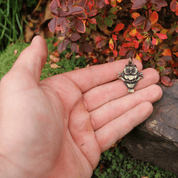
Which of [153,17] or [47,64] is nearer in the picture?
[153,17]

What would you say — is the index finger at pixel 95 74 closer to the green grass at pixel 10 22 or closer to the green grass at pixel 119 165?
the green grass at pixel 119 165

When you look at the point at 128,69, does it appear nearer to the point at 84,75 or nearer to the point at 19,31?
the point at 84,75

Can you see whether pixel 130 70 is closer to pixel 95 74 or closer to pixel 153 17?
pixel 95 74

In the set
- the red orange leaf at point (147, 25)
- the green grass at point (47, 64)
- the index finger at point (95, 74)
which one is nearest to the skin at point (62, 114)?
the index finger at point (95, 74)

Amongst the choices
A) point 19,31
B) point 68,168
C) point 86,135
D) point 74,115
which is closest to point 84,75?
point 74,115

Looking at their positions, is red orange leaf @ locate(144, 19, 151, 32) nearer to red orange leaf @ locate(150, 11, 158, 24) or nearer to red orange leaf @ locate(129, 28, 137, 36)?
red orange leaf @ locate(150, 11, 158, 24)

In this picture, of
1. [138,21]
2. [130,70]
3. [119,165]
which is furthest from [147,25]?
[119,165]
